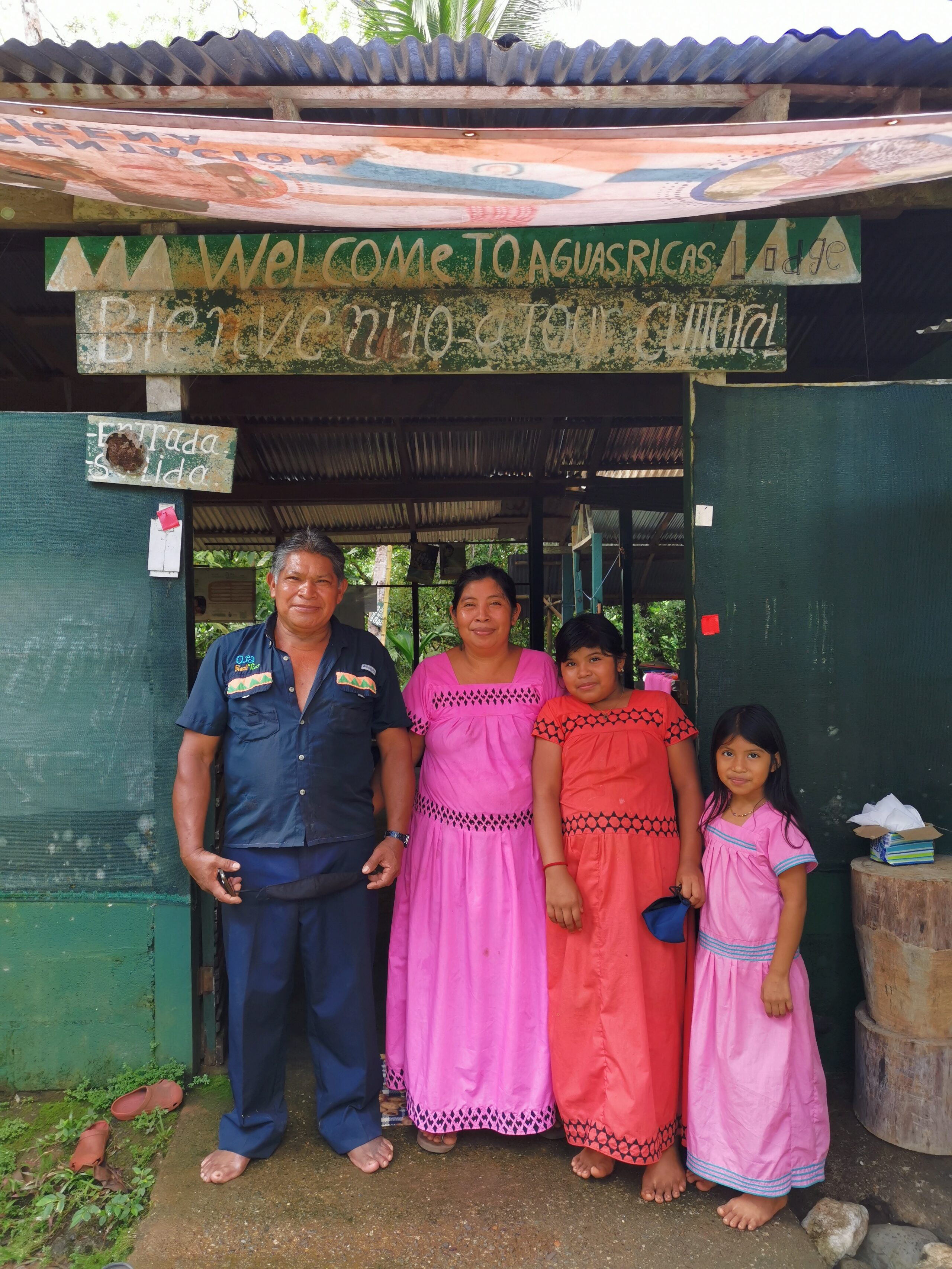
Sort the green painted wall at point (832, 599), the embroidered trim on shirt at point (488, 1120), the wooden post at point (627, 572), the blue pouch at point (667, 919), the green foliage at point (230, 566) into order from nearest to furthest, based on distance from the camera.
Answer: the blue pouch at point (667, 919)
the embroidered trim on shirt at point (488, 1120)
the green painted wall at point (832, 599)
the wooden post at point (627, 572)
the green foliage at point (230, 566)

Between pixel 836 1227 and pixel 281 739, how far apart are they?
2.19m

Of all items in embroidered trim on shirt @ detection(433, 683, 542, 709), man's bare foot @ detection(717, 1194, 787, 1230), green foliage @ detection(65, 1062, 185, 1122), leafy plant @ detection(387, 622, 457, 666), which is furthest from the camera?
leafy plant @ detection(387, 622, 457, 666)

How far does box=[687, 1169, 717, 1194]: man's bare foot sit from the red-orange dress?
0.12m

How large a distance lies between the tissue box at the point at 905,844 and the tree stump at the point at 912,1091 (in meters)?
0.57

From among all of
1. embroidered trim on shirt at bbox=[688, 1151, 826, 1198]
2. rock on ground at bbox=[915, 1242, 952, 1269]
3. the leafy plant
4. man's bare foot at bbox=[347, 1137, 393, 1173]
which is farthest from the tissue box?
the leafy plant

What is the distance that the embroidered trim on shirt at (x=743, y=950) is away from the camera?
2.60 meters

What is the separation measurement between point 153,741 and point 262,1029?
112 centimetres

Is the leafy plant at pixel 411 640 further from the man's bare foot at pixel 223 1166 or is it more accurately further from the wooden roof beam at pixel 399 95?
the wooden roof beam at pixel 399 95

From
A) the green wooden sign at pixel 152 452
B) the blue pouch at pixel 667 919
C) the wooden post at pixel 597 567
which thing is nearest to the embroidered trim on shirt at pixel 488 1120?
the blue pouch at pixel 667 919

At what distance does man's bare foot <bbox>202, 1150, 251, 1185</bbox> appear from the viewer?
270 centimetres

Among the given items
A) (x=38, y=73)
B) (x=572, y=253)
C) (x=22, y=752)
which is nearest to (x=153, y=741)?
(x=22, y=752)

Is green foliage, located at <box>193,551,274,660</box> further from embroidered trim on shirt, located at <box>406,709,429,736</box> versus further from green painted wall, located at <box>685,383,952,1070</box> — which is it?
green painted wall, located at <box>685,383,952,1070</box>

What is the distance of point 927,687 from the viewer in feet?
10.8

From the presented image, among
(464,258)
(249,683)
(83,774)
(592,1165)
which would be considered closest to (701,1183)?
(592,1165)
